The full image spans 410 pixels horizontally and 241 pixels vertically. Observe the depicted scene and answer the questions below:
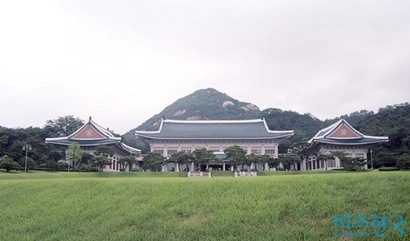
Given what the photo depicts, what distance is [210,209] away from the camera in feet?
28.3

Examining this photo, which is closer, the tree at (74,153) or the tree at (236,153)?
the tree at (74,153)

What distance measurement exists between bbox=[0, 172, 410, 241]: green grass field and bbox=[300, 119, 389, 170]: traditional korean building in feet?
108

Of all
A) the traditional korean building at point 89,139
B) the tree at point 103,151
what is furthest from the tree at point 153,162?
the traditional korean building at point 89,139

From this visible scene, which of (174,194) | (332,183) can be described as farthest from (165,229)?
(332,183)

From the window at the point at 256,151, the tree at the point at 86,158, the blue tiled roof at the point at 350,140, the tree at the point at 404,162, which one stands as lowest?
the tree at the point at 404,162

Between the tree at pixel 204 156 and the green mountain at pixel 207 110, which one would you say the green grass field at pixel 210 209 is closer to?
the tree at pixel 204 156

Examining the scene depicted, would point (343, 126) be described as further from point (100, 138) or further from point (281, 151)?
point (100, 138)

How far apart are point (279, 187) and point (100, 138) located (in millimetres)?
34291

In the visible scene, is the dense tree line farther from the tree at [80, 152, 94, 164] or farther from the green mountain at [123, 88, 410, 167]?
the tree at [80, 152, 94, 164]

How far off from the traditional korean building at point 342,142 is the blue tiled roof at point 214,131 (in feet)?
12.7

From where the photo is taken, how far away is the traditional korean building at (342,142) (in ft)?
135

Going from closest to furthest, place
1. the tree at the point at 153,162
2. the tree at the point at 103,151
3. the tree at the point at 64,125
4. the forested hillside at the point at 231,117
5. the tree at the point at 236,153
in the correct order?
the tree at the point at 236,153, the tree at the point at 103,151, the tree at the point at 153,162, the forested hillside at the point at 231,117, the tree at the point at 64,125

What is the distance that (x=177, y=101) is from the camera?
4668 inches

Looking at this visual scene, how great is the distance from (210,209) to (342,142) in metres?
36.3
